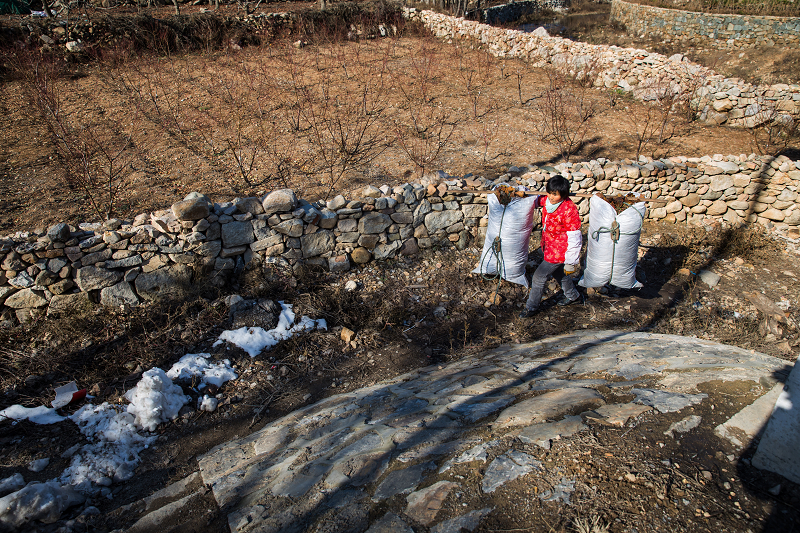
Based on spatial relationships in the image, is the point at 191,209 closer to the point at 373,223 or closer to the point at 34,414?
the point at 373,223

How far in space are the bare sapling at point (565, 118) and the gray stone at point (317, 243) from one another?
14.4ft

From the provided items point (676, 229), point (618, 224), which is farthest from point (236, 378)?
point (676, 229)

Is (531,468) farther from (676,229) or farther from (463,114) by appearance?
(463,114)

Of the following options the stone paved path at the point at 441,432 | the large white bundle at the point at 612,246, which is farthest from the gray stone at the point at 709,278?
the stone paved path at the point at 441,432

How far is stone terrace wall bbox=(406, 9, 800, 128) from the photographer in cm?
849

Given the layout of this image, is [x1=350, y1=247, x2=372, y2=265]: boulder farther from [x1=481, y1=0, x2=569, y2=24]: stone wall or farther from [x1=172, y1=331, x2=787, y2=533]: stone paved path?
[x1=481, y1=0, x2=569, y2=24]: stone wall

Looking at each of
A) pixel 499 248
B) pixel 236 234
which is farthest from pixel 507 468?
pixel 236 234

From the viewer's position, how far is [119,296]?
4.53 meters

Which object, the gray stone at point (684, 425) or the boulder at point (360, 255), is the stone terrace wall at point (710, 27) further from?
the gray stone at point (684, 425)

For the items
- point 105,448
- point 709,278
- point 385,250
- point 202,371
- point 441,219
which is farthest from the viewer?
point 441,219

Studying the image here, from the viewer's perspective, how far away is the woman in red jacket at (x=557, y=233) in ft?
13.7

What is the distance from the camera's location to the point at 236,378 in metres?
3.95

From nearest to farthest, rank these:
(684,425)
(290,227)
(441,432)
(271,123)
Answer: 1. (684,425)
2. (441,432)
3. (290,227)
4. (271,123)

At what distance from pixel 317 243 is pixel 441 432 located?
3.08m
